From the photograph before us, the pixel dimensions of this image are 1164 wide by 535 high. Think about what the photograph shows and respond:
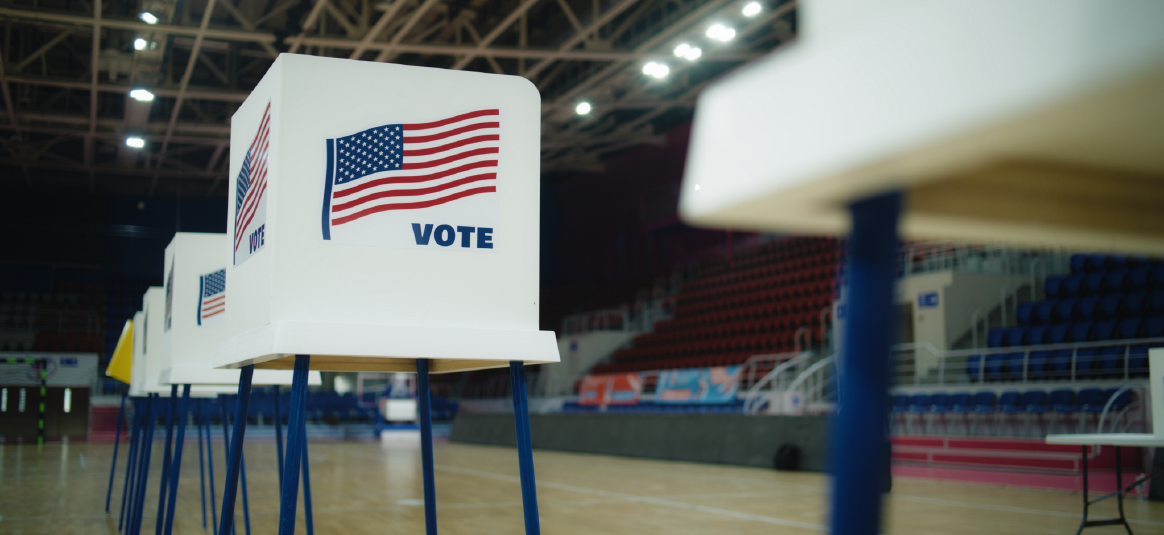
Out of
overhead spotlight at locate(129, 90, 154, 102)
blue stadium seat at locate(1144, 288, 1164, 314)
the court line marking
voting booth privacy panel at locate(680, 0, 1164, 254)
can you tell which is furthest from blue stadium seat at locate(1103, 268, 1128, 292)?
overhead spotlight at locate(129, 90, 154, 102)

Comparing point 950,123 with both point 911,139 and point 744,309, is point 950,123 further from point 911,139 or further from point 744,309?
point 744,309

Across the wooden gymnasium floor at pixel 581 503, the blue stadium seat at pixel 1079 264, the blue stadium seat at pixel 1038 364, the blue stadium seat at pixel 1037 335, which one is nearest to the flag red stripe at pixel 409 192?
the wooden gymnasium floor at pixel 581 503

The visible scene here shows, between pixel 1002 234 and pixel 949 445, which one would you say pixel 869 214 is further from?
pixel 949 445

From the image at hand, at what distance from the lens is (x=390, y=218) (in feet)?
4.91

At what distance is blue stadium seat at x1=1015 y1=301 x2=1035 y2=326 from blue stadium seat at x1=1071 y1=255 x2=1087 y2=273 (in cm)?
65

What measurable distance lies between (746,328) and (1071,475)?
7320mm

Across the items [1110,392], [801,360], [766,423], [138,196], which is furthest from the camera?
[138,196]

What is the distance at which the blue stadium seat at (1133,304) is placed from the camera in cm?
867

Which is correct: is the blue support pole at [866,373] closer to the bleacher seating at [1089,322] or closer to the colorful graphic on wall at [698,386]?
the bleacher seating at [1089,322]

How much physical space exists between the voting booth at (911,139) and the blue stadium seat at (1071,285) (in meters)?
10.7

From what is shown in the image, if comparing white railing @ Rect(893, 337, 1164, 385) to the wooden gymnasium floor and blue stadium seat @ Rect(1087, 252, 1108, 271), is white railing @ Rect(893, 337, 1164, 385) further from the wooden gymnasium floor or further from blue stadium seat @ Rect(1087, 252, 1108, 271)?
the wooden gymnasium floor

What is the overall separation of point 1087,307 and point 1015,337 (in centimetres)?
81

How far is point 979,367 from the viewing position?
9336mm

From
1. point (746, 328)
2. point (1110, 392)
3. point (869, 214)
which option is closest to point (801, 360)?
point (746, 328)
